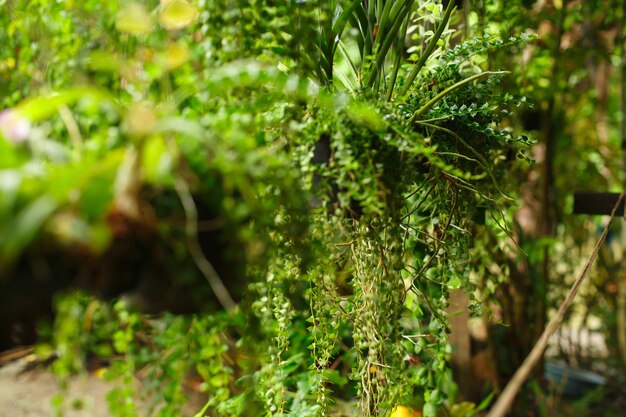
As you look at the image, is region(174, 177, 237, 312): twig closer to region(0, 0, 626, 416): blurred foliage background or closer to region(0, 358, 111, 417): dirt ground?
region(0, 0, 626, 416): blurred foliage background

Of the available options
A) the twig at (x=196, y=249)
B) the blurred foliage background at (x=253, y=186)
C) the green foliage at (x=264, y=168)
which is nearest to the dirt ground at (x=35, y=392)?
the blurred foliage background at (x=253, y=186)

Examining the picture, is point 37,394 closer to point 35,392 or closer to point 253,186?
point 35,392

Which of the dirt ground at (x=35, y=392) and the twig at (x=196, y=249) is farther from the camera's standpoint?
the dirt ground at (x=35, y=392)

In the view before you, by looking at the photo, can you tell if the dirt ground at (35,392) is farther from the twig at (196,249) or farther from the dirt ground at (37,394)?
the twig at (196,249)

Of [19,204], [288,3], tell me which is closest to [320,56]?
[288,3]

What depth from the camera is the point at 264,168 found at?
25.8 inches

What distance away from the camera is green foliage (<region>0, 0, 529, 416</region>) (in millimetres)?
558

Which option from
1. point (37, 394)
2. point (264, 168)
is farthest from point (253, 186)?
point (37, 394)

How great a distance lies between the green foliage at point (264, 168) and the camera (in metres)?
0.56

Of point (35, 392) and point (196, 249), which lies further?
point (35, 392)

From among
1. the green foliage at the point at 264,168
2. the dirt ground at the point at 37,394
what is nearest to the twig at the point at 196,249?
the green foliage at the point at 264,168

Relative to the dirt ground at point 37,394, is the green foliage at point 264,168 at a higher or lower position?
higher

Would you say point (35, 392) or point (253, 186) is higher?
point (253, 186)

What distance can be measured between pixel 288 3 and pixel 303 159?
27 cm
